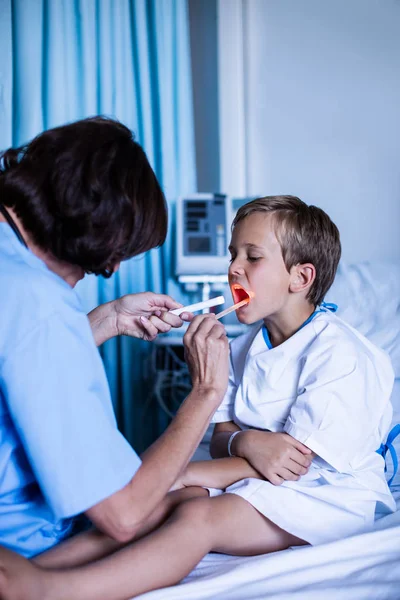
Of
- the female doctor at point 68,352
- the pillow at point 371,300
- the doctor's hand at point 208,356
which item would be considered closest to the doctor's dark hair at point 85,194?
the female doctor at point 68,352

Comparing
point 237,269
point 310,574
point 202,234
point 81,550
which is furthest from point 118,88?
point 310,574

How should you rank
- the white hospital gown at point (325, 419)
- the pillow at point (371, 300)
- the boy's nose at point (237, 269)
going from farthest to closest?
the pillow at point (371, 300) → the boy's nose at point (237, 269) → the white hospital gown at point (325, 419)

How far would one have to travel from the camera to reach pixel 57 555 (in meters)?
0.83

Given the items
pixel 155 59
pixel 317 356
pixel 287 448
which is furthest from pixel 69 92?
pixel 287 448

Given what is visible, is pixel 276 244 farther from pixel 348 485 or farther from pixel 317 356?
pixel 348 485

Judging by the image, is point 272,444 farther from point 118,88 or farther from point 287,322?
point 118,88

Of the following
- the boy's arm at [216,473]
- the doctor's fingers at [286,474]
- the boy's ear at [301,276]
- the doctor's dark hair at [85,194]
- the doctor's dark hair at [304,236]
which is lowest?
the boy's arm at [216,473]

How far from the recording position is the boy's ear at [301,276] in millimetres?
1268

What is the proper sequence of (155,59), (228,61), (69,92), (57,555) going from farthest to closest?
(228,61) < (155,59) < (69,92) < (57,555)

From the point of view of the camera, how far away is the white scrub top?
0.66m

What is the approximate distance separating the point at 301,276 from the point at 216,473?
501mm

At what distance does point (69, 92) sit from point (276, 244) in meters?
1.26

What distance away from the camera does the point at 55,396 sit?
670 millimetres

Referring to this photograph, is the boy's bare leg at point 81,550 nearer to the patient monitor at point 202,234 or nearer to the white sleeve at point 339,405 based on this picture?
the white sleeve at point 339,405
